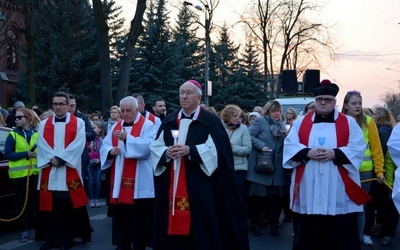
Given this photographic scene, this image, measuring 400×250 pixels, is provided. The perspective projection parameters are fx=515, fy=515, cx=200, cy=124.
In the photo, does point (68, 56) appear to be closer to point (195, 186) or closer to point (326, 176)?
point (195, 186)

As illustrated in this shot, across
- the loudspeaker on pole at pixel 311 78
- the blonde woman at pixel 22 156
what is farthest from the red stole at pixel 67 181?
the loudspeaker on pole at pixel 311 78

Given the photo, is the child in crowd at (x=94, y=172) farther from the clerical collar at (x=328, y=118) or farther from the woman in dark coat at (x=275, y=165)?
the clerical collar at (x=328, y=118)

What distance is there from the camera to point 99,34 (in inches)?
770

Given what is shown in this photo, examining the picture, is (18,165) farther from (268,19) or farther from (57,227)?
(268,19)

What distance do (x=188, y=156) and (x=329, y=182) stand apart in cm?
149

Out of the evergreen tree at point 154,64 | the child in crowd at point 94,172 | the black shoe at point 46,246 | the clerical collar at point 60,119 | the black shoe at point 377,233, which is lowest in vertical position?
the black shoe at point 377,233

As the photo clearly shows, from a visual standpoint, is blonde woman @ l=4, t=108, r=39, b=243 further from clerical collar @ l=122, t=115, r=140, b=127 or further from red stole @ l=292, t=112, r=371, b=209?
red stole @ l=292, t=112, r=371, b=209

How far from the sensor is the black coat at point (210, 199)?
5.09m

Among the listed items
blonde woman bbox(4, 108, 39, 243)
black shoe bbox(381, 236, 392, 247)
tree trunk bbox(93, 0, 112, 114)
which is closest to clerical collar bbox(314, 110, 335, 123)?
black shoe bbox(381, 236, 392, 247)

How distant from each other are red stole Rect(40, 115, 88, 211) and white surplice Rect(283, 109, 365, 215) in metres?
3.30

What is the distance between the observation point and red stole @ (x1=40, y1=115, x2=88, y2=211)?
7387 millimetres

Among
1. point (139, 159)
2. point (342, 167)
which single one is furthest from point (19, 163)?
point (342, 167)

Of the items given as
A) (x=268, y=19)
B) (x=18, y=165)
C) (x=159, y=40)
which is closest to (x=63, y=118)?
(x=18, y=165)

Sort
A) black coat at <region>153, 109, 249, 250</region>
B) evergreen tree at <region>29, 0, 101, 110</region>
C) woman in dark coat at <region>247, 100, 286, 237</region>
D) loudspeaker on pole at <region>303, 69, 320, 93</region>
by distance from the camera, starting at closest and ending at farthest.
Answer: black coat at <region>153, 109, 249, 250</region> < woman in dark coat at <region>247, 100, 286, 237</region> < loudspeaker on pole at <region>303, 69, 320, 93</region> < evergreen tree at <region>29, 0, 101, 110</region>
